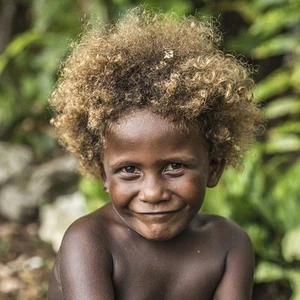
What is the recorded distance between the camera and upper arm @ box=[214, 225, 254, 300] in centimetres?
258

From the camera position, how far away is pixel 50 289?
9.27ft

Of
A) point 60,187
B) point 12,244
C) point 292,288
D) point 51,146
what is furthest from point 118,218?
point 51,146

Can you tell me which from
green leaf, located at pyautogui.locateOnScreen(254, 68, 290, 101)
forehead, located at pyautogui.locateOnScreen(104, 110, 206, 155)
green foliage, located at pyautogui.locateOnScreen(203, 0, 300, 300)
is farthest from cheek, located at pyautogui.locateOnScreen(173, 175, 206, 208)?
green leaf, located at pyautogui.locateOnScreen(254, 68, 290, 101)

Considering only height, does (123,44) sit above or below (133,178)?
above

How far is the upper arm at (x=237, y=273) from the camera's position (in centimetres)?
258

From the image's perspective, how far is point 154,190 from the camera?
2.28 m

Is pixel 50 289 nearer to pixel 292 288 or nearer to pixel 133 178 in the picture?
pixel 133 178

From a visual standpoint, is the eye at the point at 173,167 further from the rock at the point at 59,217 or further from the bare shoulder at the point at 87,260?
the rock at the point at 59,217

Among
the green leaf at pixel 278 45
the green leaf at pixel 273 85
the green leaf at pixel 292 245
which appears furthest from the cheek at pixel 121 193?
the green leaf at pixel 278 45

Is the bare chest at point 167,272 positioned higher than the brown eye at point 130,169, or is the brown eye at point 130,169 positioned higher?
the brown eye at point 130,169

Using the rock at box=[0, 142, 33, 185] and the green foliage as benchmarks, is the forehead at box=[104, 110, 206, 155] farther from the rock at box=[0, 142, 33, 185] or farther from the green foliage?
the rock at box=[0, 142, 33, 185]

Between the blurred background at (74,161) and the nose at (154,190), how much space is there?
4.66 ft

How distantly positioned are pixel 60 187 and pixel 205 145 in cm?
404

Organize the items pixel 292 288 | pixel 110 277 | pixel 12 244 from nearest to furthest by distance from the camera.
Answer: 1. pixel 110 277
2. pixel 292 288
3. pixel 12 244
